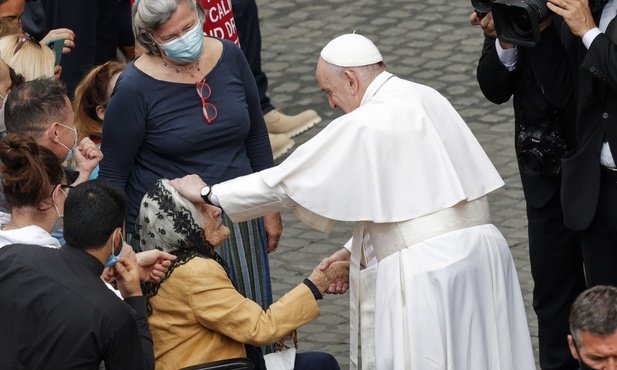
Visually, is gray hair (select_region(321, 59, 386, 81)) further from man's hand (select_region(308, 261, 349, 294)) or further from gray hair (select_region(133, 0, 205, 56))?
gray hair (select_region(133, 0, 205, 56))

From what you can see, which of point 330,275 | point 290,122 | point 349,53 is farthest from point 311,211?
point 290,122

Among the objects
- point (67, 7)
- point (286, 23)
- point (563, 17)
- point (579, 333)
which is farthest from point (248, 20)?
point (579, 333)

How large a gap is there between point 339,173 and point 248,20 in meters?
4.12

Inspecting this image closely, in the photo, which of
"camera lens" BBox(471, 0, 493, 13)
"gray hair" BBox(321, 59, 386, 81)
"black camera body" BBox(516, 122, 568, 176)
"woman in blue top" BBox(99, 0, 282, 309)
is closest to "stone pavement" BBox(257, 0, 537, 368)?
"woman in blue top" BBox(99, 0, 282, 309)

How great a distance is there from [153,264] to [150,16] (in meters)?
1.24

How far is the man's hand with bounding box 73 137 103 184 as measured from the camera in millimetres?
5148

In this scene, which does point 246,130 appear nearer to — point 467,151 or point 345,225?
point 467,151

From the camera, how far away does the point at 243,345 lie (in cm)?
488

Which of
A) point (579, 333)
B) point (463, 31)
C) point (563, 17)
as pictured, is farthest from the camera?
point (463, 31)

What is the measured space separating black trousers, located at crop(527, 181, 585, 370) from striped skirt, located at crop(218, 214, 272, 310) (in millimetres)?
1251

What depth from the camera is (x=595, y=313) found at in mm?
4230

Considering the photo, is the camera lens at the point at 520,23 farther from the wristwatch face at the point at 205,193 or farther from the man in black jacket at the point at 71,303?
the man in black jacket at the point at 71,303

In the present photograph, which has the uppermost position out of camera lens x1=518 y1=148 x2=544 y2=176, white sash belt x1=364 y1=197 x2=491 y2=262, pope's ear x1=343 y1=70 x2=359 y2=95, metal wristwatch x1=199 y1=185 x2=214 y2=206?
pope's ear x1=343 y1=70 x2=359 y2=95

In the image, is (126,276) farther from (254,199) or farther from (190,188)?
(254,199)
